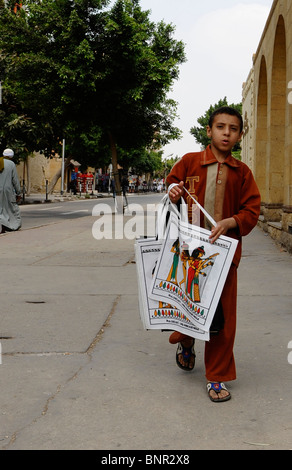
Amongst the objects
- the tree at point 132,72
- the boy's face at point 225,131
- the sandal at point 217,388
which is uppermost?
the tree at point 132,72

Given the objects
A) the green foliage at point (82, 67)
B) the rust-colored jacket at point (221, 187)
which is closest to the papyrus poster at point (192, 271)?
the rust-colored jacket at point (221, 187)

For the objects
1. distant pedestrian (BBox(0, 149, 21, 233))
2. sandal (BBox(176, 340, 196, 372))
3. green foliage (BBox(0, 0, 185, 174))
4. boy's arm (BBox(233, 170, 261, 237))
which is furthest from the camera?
green foliage (BBox(0, 0, 185, 174))

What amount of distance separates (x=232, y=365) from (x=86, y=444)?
1.09 metres

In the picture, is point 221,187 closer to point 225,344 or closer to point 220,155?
point 220,155

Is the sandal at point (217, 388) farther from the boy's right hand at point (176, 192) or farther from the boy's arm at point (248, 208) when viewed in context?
the boy's right hand at point (176, 192)

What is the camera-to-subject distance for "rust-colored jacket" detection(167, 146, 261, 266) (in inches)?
140

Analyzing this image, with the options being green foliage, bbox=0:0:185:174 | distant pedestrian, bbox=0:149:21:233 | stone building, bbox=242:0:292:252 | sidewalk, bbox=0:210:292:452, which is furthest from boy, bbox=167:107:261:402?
green foliage, bbox=0:0:185:174

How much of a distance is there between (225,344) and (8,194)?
11.6m

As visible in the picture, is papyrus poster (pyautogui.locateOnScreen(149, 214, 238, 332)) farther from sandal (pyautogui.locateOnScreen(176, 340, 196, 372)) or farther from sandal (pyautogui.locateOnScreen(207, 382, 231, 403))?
sandal (pyautogui.locateOnScreen(176, 340, 196, 372))

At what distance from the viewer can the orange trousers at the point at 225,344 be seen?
3.49m

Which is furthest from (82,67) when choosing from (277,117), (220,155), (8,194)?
(220,155)

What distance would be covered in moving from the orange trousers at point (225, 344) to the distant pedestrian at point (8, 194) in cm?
1127
